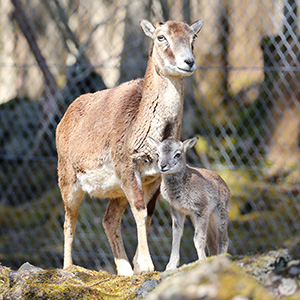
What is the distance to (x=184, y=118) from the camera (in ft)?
32.8

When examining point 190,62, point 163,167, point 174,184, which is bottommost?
point 174,184

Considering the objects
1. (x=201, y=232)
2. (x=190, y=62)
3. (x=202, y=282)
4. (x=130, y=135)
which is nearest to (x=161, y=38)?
(x=190, y=62)

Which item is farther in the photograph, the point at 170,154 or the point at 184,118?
the point at 184,118

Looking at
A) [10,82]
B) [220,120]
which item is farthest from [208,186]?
[10,82]

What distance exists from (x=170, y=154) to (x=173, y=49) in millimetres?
886

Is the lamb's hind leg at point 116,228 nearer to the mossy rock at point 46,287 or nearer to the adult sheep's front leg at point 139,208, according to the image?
the adult sheep's front leg at point 139,208

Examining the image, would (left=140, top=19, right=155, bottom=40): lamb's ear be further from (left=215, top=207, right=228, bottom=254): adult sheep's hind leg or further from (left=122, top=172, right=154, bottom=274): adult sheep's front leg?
(left=215, top=207, right=228, bottom=254): adult sheep's hind leg

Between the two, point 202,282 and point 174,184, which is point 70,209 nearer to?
point 174,184

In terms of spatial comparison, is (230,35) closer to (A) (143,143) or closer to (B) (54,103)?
(B) (54,103)

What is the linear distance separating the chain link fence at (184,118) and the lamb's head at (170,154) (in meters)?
3.89

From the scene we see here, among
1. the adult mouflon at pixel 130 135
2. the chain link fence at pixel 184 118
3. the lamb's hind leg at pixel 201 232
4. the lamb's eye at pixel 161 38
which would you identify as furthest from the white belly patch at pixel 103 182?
the chain link fence at pixel 184 118

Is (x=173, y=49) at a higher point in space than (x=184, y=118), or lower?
higher

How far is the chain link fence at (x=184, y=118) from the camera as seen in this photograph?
29.2 ft

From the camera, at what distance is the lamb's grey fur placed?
450cm
